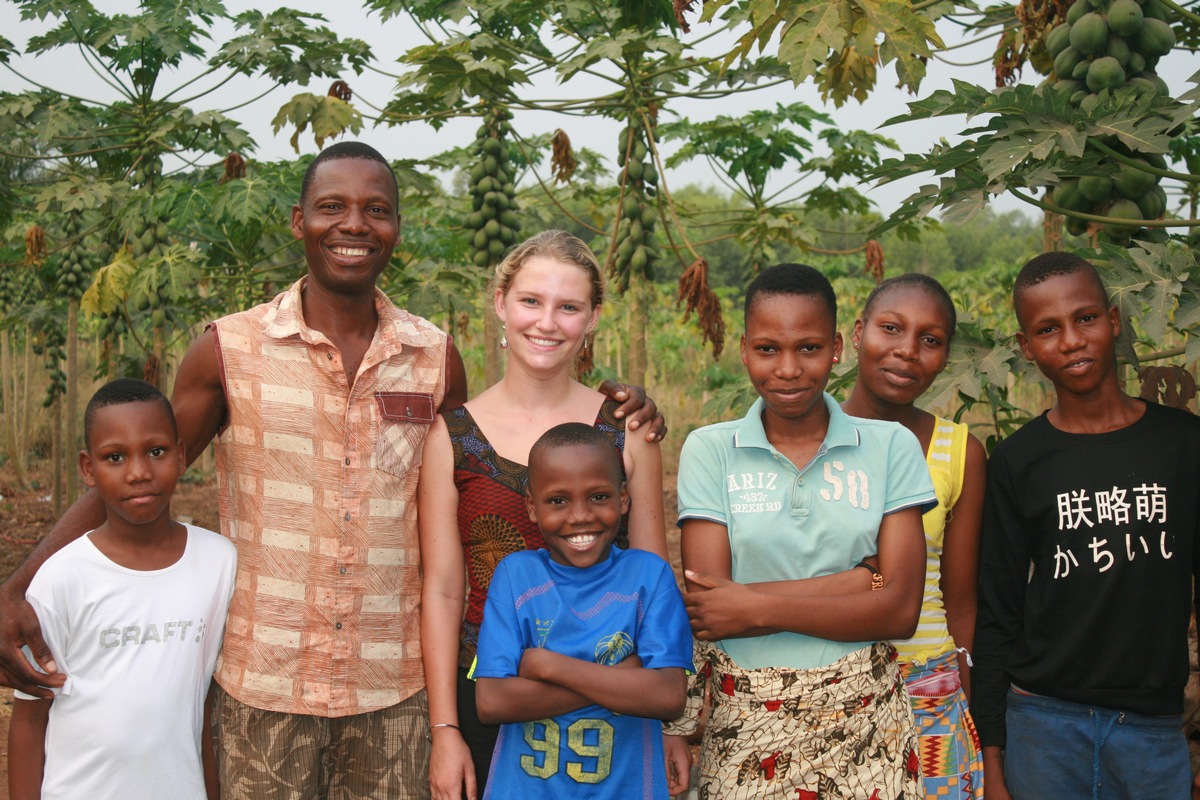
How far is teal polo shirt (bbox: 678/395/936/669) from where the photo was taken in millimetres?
2045

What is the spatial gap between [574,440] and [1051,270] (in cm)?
124

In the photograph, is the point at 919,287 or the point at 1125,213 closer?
the point at 919,287

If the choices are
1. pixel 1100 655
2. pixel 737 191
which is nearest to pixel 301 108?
pixel 737 191

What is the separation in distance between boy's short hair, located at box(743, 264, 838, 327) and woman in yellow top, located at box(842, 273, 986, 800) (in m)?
0.40

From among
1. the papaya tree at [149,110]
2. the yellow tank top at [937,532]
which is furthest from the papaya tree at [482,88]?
the yellow tank top at [937,532]

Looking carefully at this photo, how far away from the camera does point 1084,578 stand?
2186 millimetres

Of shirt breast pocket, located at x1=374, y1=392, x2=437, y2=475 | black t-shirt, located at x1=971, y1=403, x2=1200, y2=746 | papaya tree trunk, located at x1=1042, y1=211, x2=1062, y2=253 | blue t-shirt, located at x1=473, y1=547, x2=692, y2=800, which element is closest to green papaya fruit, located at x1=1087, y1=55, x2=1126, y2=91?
papaya tree trunk, located at x1=1042, y1=211, x2=1062, y2=253

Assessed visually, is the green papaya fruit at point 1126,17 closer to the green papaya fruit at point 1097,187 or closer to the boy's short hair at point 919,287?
the green papaya fruit at point 1097,187

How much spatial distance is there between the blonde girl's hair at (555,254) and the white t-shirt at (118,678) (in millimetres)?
1027

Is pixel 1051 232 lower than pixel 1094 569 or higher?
higher

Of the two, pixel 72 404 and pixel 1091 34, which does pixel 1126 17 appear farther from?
pixel 72 404

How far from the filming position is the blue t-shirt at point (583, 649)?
1.96 meters

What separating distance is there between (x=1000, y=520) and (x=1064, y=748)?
0.52 metres

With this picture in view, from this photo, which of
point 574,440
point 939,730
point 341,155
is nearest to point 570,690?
point 574,440
